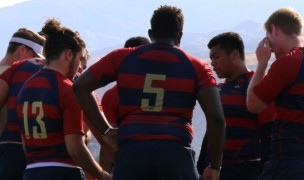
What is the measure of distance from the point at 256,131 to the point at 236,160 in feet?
1.06

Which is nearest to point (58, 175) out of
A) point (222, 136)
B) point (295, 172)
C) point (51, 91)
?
point (51, 91)

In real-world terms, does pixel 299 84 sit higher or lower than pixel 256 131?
higher

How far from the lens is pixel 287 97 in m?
5.64

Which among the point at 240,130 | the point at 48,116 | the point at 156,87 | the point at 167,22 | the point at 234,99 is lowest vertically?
the point at 240,130

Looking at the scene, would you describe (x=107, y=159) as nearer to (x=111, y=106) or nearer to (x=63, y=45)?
(x=111, y=106)

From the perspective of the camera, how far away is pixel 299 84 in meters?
5.58

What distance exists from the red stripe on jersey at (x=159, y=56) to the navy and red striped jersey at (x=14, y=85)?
61.1 inches

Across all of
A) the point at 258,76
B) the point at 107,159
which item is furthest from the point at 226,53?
the point at 107,159

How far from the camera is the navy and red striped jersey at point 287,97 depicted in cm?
554

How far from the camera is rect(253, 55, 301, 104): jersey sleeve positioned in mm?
5531

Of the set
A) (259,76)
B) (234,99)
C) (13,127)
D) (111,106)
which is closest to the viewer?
(259,76)

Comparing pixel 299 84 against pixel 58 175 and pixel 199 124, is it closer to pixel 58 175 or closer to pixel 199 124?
pixel 58 175

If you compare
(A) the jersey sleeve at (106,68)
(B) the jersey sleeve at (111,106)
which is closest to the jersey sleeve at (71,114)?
(A) the jersey sleeve at (106,68)

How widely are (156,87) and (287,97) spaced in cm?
106
